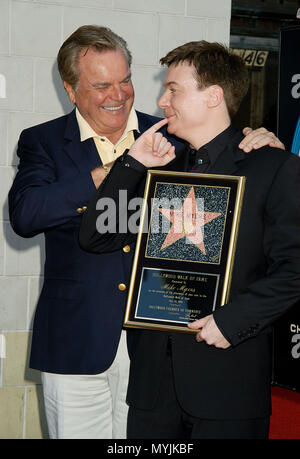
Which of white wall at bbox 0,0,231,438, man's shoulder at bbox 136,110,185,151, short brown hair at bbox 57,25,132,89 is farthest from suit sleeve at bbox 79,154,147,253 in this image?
white wall at bbox 0,0,231,438

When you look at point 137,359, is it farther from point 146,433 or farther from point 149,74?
point 149,74

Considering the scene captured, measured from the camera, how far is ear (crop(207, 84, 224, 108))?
79.6 inches

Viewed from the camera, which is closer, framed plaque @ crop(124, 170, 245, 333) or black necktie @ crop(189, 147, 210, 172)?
framed plaque @ crop(124, 170, 245, 333)

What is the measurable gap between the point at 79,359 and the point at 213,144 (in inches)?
33.9

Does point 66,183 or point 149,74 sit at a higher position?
point 149,74

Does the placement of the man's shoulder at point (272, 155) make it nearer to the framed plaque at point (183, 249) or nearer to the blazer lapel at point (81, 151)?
the framed plaque at point (183, 249)

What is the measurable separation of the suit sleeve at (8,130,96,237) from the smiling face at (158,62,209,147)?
0.38 metres

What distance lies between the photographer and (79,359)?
2.27 metres

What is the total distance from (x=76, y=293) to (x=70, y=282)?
5 cm

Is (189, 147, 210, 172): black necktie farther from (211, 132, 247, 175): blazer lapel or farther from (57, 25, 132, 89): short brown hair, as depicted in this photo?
(57, 25, 132, 89): short brown hair

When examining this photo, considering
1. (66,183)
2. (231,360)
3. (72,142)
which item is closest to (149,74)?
(72,142)

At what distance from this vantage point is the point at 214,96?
2.02 meters

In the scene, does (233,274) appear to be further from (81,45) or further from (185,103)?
(81,45)

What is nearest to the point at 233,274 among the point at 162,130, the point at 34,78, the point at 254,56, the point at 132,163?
the point at 132,163
